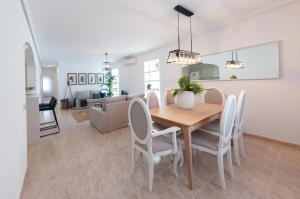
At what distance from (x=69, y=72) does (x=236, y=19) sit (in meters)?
7.78

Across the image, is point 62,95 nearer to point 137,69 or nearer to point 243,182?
point 137,69

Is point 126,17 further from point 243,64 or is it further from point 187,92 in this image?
point 243,64

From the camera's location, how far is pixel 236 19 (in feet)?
10.5

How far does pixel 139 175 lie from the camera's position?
6.65ft

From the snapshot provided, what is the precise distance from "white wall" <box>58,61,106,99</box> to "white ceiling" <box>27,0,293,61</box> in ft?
12.9

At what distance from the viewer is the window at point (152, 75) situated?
19.3ft

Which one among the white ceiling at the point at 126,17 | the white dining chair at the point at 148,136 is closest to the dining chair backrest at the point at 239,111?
the white dining chair at the point at 148,136

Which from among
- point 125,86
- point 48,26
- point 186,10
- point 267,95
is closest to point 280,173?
point 267,95

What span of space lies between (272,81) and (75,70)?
8.39 m

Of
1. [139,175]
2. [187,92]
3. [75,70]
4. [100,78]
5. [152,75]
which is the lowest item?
[139,175]

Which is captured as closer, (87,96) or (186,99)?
(186,99)

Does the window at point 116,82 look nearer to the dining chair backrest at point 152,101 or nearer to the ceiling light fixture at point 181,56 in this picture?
the dining chair backrest at point 152,101

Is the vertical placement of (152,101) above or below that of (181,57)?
below

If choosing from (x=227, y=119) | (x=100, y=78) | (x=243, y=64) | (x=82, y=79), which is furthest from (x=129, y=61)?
(x=227, y=119)
